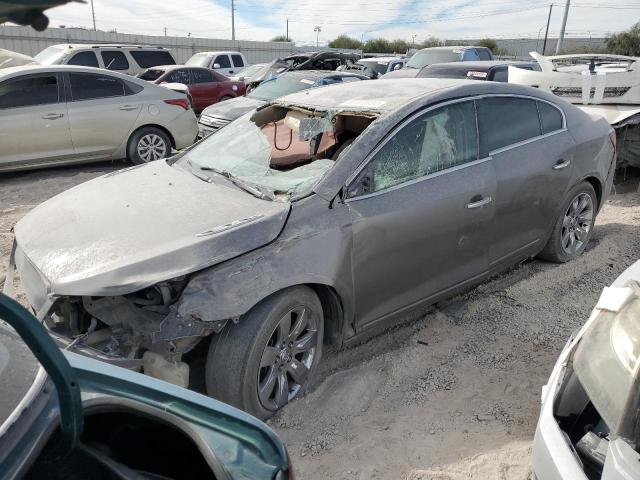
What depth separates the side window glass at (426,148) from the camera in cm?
327

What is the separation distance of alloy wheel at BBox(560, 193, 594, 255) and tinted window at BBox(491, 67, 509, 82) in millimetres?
5245

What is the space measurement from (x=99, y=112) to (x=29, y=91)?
3.01 feet

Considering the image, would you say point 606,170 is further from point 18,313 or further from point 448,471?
point 18,313

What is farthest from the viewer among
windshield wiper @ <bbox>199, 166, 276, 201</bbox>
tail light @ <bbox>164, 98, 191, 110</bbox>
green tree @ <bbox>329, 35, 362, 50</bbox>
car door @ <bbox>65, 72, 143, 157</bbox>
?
green tree @ <bbox>329, 35, 362, 50</bbox>

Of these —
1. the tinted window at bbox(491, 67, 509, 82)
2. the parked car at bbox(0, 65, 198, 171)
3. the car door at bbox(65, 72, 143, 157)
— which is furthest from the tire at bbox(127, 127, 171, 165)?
the tinted window at bbox(491, 67, 509, 82)

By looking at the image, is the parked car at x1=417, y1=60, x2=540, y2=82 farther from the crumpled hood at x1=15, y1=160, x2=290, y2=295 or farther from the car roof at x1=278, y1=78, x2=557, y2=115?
the crumpled hood at x1=15, y1=160, x2=290, y2=295

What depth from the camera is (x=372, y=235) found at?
10.3 ft

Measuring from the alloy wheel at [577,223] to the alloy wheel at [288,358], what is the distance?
270cm

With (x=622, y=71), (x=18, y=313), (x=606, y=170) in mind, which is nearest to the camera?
(x=18, y=313)

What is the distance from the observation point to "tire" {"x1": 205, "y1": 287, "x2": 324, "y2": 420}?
2707 mm

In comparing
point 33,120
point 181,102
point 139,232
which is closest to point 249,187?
point 139,232

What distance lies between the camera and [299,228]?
2.91m

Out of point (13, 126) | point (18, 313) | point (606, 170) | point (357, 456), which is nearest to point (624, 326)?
point (357, 456)

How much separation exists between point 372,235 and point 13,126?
6.19 metres
